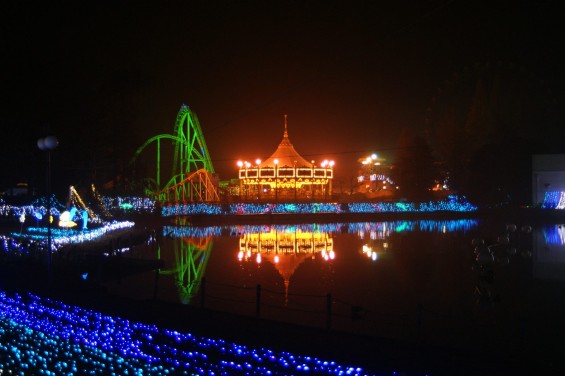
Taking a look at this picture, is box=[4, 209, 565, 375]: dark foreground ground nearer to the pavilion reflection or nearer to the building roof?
the pavilion reflection

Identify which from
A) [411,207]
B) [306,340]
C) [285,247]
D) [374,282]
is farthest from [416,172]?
[306,340]

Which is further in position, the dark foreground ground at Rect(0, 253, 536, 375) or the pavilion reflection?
the pavilion reflection

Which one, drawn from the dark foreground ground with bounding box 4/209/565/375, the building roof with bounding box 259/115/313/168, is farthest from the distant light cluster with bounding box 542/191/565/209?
the dark foreground ground with bounding box 4/209/565/375

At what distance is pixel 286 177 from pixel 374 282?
122 ft

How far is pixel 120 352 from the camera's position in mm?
7348

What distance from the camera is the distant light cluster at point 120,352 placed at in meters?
6.70

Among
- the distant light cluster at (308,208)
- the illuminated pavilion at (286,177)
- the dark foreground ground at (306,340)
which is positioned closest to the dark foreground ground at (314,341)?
the dark foreground ground at (306,340)

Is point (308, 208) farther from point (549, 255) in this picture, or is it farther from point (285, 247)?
point (549, 255)

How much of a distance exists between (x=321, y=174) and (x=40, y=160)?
1112 inches

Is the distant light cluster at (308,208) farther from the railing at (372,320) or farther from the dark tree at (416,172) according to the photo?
the railing at (372,320)

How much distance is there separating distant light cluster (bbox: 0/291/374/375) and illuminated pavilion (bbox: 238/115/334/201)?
131 feet

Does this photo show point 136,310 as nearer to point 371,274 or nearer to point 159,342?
point 159,342

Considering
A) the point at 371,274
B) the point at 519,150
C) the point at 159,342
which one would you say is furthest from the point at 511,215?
the point at 159,342

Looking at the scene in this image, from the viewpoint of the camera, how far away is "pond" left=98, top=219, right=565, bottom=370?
8984mm
